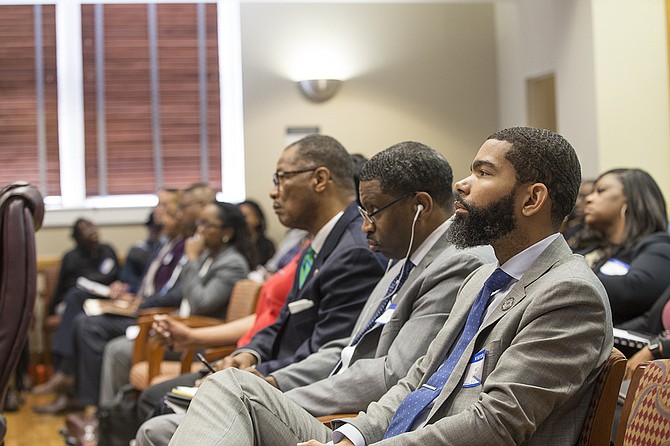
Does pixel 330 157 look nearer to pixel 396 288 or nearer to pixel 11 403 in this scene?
pixel 396 288

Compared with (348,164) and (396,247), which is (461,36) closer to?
(348,164)

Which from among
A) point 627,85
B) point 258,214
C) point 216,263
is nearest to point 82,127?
point 258,214

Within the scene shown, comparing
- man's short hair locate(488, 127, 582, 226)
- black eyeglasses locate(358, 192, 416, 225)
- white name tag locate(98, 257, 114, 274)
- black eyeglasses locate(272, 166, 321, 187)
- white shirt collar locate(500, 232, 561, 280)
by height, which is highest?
black eyeglasses locate(272, 166, 321, 187)

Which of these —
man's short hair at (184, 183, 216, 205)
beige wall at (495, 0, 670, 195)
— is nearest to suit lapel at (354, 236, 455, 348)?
man's short hair at (184, 183, 216, 205)

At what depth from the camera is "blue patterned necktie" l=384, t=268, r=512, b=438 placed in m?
2.19

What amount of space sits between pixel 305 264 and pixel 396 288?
0.83 m

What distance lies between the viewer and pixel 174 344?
418cm

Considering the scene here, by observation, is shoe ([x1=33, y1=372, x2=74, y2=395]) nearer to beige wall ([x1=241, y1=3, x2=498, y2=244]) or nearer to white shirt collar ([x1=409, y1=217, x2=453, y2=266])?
beige wall ([x1=241, y1=3, x2=498, y2=244])

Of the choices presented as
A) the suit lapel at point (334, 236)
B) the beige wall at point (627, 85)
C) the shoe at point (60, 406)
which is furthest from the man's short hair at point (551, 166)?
the shoe at point (60, 406)

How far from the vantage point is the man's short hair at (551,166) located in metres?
2.12

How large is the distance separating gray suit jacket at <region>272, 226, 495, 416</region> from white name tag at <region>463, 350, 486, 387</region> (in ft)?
1.50

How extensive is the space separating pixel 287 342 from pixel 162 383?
2.91 feet

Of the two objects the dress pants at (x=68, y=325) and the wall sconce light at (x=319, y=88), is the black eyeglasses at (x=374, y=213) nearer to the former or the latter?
the dress pants at (x=68, y=325)

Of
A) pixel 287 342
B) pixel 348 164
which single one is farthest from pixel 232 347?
pixel 348 164
